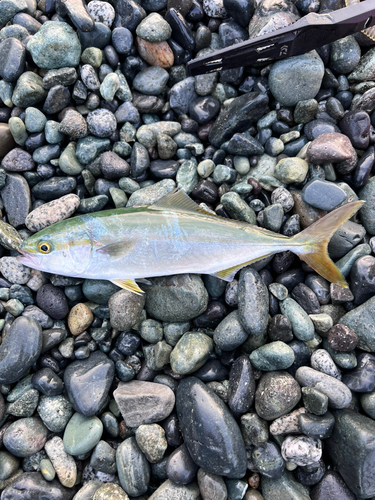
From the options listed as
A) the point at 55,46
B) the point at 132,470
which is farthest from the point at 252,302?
the point at 55,46

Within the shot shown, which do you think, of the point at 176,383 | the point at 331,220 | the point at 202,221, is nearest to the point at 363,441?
the point at 176,383

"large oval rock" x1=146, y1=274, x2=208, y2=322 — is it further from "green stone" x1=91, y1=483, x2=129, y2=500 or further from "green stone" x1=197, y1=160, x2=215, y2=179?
"green stone" x1=91, y1=483, x2=129, y2=500

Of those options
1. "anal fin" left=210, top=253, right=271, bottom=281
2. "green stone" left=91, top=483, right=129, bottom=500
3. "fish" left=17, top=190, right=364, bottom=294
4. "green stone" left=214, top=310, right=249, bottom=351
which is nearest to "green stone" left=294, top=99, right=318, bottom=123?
"fish" left=17, top=190, right=364, bottom=294

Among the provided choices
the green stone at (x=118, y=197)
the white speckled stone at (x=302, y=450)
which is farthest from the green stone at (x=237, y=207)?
the white speckled stone at (x=302, y=450)

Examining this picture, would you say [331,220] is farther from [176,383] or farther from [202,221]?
[176,383]

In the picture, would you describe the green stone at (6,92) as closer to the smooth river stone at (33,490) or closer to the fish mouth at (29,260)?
the fish mouth at (29,260)

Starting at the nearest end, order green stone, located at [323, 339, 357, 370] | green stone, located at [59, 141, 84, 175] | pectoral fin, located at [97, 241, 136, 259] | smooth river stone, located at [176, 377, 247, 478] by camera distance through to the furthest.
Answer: smooth river stone, located at [176, 377, 247, 478]
green stone, located at [323, 339, 357, 370]
pectoral fin, located at [97, 241, 136, 259]
green stone, located at [59, 141, 84, 175]
